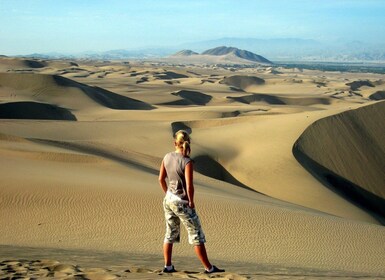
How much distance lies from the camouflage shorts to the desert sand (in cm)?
41

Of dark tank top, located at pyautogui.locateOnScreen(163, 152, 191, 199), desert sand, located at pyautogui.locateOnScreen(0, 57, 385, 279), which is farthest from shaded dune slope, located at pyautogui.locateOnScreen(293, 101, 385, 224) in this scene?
dark tank top, located at pyautogui.locateOnScreen(163, 152, 191, 199)

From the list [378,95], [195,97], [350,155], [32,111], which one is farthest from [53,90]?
[378,95]

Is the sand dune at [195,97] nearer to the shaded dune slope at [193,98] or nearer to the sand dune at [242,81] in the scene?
the shaded dune slope at [193,98]

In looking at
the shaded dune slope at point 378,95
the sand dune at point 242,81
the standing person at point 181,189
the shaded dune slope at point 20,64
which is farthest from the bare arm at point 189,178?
the shaded dune slope at point 20,64

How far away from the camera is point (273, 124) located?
22.9 metres

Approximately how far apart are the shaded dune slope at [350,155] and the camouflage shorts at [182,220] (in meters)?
11.8

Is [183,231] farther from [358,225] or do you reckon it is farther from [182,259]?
[358,225]

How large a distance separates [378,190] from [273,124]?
5.90m

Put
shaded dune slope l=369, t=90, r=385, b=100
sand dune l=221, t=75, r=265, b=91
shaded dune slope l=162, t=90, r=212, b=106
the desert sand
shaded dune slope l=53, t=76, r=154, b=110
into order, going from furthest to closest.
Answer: sand dune l=221, t=75, r=265, b=91
shaded dune slope l=369, t=90, r=385, b=100
shaded dune slope l=162, t=90, r=212, b=106
shaded dune slope l=53, t=76, r=154, b=110
the desert sand

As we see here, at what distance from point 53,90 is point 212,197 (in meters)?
32.8

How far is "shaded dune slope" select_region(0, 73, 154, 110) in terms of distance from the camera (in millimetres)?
39062

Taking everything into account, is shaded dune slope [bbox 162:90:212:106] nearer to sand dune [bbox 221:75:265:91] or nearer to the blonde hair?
sand dune [bbox 221:75:265:91]

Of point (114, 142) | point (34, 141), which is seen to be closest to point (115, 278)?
point (34, 141)

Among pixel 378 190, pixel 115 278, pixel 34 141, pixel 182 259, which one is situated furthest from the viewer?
pixel 378 190
